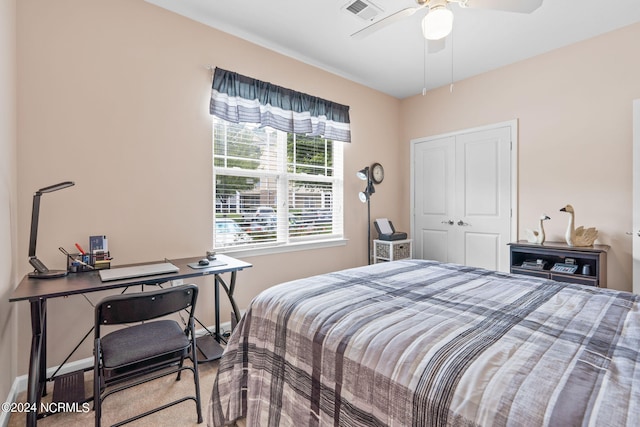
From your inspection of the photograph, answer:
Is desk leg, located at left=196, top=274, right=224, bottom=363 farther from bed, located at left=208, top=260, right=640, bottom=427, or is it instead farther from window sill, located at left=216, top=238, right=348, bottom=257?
bed, located at left=208, top=260, right=640, bottom=427

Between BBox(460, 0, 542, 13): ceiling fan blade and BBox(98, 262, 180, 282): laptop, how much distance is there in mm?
2520

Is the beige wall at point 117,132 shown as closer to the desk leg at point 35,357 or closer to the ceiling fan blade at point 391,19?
the desk leg at point 35,357

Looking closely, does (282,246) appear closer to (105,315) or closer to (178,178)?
(178,178)

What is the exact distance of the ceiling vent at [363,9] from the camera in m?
2.38

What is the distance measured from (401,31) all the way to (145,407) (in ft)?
11.6

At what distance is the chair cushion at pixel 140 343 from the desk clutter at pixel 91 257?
0.58 metres

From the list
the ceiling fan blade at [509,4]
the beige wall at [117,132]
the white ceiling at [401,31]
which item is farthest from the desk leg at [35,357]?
the ceiling fan blade at [509,4]

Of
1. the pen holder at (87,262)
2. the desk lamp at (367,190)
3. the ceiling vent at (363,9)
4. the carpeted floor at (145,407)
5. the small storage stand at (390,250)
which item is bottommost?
the carpeted floor at (145,407)

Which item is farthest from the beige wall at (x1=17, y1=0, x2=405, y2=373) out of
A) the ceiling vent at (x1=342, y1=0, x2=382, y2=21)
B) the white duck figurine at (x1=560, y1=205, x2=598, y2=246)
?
the white duck figurine at (x1=560, y1=205, x2=598, y2=246)

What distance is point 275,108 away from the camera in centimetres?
313

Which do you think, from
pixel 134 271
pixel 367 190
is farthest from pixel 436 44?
pixel 134 271

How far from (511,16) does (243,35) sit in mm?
2378

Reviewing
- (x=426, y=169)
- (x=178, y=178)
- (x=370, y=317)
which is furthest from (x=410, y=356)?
(x=426, y=169)

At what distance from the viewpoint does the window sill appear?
292 cm
